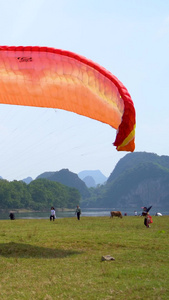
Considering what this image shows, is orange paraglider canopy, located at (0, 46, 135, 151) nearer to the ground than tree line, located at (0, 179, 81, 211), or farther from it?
farther from it

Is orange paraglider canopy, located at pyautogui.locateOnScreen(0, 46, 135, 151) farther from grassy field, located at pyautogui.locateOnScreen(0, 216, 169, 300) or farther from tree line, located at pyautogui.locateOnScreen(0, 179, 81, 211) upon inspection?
tree line, located at pyautogui.locateOnScreen(0, 179, 81, 211)

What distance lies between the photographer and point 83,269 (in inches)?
431

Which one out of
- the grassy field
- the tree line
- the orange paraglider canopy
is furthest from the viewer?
the tree line

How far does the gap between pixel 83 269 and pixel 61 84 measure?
6.71m

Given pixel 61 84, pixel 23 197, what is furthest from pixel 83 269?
pixel 23 197

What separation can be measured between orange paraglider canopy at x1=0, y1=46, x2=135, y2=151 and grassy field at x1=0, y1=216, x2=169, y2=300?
3960 mm

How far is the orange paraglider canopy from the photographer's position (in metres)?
12.7

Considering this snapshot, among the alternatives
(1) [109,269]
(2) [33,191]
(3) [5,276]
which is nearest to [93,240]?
(1) [109,269]

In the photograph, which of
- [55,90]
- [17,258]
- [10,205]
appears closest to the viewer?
[17,258]

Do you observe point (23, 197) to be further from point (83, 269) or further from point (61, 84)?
point (83, 269)

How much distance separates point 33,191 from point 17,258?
185269 mm

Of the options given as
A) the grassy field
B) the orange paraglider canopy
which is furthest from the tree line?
the orange paraglider canopy

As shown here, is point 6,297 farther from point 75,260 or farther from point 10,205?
point 10,205

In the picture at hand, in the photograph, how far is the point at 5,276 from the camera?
1027 cm
